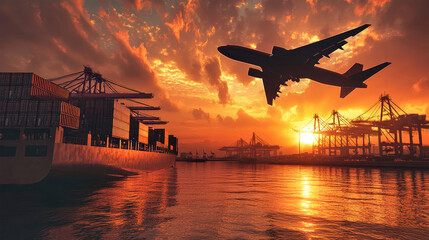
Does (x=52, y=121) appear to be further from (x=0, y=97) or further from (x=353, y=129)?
(x=353, y=129)

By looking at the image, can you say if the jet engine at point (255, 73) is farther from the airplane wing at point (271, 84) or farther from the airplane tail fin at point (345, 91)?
the airplane tail fin at point (345, 91)

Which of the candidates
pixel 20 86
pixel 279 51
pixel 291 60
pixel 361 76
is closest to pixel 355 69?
pixel 361 76

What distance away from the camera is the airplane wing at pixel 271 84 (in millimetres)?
29562


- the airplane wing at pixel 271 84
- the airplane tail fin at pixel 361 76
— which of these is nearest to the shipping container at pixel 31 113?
the airplane wing at pixel 271 84

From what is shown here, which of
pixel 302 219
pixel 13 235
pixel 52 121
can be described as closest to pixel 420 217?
pixel 302 219

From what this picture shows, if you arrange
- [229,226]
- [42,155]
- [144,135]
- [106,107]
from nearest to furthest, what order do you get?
[229,226]
[42,155]
[106,107]
[144,135]

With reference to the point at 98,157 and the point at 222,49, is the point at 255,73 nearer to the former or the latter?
the point at 222,49

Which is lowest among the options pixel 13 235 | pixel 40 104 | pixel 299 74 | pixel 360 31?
pixel 13 235

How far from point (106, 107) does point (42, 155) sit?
18717 millimetres

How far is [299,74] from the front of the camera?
92.0 feet

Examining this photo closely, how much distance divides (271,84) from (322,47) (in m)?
7.19

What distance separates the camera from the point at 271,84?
102ft

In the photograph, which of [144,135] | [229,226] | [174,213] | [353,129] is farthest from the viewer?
[353,129]

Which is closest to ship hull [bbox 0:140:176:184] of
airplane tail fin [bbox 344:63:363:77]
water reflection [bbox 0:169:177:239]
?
water reflection [bbox 0:169:177:239]
